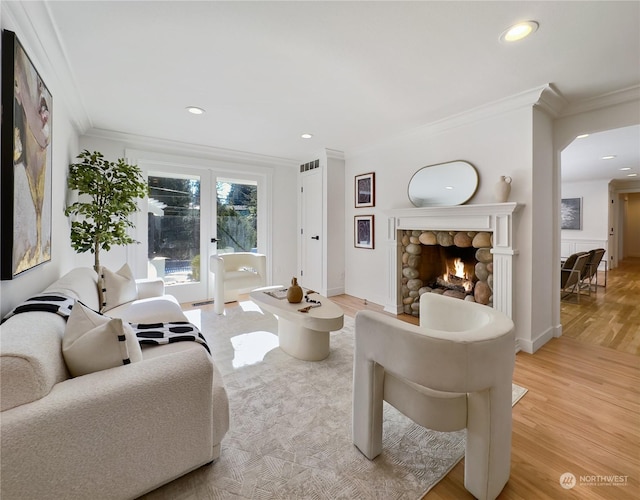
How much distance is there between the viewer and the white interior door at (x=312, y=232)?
192 inches

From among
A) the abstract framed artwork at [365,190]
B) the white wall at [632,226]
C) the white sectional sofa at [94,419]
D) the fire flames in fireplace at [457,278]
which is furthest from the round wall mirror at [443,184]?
the white wall at [632,226]

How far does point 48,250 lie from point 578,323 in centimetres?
541

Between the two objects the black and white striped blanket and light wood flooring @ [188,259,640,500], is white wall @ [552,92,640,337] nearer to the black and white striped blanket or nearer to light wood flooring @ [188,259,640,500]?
light wood flooring @ [188,259,640,500]

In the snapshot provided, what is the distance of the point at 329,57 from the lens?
6.81 feet

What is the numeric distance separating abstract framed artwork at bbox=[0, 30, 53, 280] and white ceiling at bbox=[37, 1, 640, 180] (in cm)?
48

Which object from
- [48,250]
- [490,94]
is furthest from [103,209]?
[490,94]

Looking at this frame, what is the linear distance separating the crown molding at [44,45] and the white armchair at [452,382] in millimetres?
2365

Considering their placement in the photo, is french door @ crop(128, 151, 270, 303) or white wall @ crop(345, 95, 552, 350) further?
french door @ crop(128, 151, 270, 303)

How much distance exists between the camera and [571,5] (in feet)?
5.21

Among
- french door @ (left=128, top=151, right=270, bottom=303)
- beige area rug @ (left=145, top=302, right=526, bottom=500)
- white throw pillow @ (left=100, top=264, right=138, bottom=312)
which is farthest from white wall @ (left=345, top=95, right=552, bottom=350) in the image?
white throw pillow @ (left=100, top=264, right=138, bottom=312)

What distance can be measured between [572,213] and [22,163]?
1004 centimetres

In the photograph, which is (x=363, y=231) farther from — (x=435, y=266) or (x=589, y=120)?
(x=589, y=120)

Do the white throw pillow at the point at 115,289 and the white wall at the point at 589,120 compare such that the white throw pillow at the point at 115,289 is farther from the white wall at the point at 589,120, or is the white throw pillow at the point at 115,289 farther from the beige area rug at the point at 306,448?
the white wall at the point at 589,120

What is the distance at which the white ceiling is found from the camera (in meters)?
1.66
